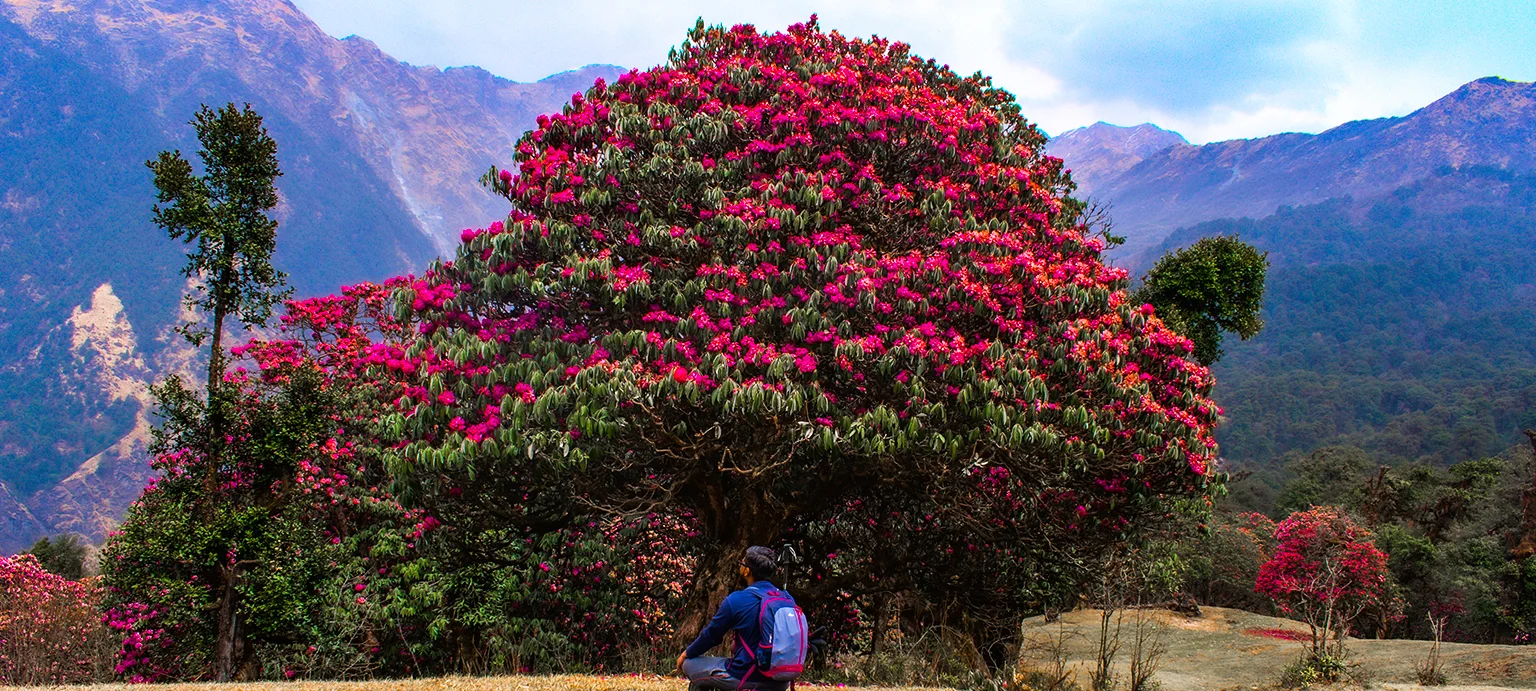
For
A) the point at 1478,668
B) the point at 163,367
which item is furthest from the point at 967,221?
the point at 163,367

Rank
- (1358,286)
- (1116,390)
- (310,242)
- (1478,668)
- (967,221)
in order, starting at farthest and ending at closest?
(310,242), (1358,286), (1478,668), (967,221), (1116,390)

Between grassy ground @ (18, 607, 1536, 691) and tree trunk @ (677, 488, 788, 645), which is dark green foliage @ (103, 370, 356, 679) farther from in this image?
tree trunk @ (677, 488, 788, 645)

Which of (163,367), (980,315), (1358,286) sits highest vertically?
(1358,286)

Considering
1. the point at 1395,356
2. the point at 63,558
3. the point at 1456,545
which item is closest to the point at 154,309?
the point at 63,558

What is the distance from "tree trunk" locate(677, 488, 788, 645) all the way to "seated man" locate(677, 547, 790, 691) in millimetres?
5705

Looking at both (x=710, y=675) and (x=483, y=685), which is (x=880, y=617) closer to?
(x=483, y=685)

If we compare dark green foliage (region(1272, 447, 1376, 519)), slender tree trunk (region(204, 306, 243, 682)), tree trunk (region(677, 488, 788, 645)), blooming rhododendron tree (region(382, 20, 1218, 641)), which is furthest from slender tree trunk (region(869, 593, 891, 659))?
dark green foliage (region(1272, 447, 1376, 519))

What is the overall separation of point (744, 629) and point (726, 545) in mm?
6383

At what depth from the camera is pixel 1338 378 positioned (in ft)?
417

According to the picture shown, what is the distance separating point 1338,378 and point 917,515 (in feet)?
452

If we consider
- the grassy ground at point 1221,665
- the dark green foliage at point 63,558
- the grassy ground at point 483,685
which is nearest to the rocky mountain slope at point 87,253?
the dark green foliage at point 63,558

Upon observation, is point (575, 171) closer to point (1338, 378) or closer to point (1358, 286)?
point (1338, 378)

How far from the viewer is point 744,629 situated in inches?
219

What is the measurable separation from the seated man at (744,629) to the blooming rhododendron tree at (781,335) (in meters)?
3.22
